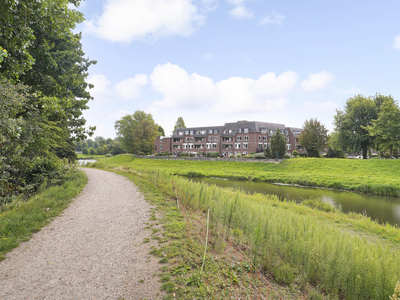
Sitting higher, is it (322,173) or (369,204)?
(322,173)

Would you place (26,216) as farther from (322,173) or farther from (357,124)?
(357,124)

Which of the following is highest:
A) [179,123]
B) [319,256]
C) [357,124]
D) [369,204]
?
[179,123]

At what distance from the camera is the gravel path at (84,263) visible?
4336 mm

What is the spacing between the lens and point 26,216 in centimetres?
796

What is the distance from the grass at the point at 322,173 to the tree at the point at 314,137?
1251 cm

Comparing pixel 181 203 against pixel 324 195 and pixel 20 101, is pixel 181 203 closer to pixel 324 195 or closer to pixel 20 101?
pixel 20 101

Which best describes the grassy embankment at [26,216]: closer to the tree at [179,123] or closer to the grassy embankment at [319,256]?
the grassy embankment at [319,256]

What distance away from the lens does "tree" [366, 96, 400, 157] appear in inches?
1373

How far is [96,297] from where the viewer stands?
13.6ft

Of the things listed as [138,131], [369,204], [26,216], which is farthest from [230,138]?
[26,216]

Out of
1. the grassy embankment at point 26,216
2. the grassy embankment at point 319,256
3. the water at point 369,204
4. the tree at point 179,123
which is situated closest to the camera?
the grassy embankment at point 319,256

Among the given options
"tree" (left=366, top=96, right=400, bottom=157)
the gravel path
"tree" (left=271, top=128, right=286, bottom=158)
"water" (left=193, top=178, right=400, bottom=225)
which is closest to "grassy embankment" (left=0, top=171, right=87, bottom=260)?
the gravel path

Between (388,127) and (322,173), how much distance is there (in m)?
16.0

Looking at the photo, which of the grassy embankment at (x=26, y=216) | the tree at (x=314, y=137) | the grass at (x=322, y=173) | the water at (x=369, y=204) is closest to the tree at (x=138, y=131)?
the grass at (x=322, y=173)
